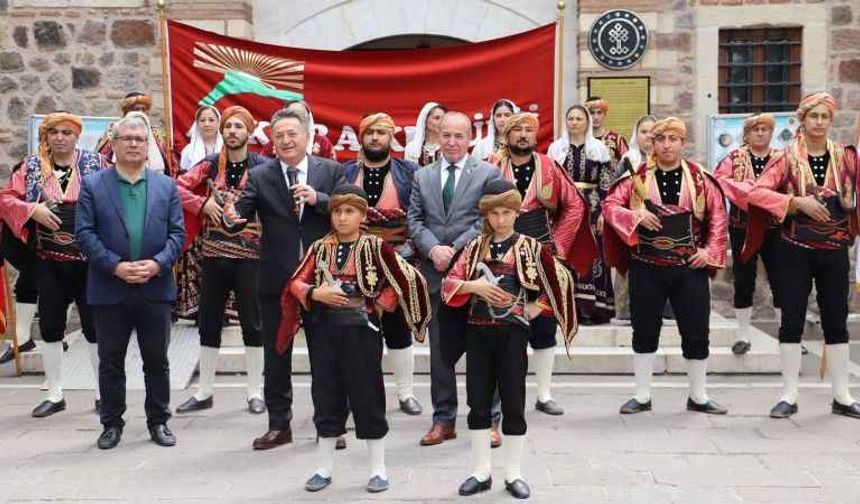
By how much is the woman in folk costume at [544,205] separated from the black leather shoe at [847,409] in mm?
1702

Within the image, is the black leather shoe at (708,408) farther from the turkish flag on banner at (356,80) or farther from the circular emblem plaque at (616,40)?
the circular emblem plaque at (616,40)

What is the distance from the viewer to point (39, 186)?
704 cm

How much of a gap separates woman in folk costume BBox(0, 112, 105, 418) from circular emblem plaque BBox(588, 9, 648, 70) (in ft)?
17.7

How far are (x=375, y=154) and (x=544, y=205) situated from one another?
1071mm

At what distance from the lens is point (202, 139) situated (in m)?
8.22

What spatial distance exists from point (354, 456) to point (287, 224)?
1325mm

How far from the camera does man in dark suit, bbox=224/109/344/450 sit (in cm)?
613

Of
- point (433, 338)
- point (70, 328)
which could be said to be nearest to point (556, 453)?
point (433, 338)

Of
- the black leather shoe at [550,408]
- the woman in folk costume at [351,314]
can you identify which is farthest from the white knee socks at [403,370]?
the woman in folk costume at [351,314]

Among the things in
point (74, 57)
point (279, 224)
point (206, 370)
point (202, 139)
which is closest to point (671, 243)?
point (279, 224)

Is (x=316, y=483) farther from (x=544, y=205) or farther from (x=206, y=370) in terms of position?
(x=544, y=205)

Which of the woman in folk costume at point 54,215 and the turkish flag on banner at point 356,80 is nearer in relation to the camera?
the woman in folk costume at point 54,215

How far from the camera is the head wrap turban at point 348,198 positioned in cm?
530

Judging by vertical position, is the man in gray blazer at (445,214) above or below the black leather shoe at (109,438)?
above
